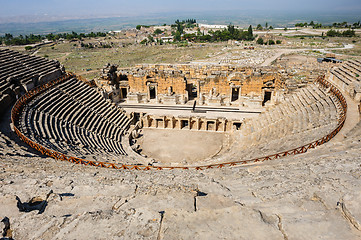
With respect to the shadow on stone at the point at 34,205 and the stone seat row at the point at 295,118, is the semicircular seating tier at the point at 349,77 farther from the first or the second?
the shadow on stone at the point at 34,205

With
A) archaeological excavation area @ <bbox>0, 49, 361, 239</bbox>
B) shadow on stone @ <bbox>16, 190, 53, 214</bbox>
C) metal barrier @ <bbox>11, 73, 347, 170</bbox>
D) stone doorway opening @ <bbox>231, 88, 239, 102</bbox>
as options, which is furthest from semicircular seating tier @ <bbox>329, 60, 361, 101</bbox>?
shadow on stone @ <bbox>16, 190, 53, 214</bbox>

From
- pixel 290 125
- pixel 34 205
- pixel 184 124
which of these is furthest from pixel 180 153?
pixel 34 205

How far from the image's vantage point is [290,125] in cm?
1864

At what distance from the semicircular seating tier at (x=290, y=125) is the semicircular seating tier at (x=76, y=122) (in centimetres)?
1013

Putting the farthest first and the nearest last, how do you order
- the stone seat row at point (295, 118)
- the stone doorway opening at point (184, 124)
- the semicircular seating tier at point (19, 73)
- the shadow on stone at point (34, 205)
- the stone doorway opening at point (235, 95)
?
A: the stone doorway opening at point (235, 95) < the stone doorway opening at point (184, 124) < the semicircular seating tier at point (19, 73) < the stone seat row at point (295, 118) < the shadow on stone at point (34, 205)

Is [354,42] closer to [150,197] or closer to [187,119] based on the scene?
[187,119]

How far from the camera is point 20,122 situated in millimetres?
16109

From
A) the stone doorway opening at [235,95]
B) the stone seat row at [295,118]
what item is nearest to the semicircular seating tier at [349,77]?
the stone seat row at [295,118]

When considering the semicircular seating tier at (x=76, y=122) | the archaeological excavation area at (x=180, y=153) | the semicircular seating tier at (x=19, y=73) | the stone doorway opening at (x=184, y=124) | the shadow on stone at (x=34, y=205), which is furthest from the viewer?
the stone doorway opening at (x=184, y=124)

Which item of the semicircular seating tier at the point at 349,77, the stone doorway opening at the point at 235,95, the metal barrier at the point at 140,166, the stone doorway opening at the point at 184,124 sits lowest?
the stone doorway opening at the point at 184,124

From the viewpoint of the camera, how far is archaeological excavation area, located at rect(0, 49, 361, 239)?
527cm

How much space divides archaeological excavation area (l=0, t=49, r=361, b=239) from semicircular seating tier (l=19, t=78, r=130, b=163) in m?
0.13

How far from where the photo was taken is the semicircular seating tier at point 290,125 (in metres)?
15.4

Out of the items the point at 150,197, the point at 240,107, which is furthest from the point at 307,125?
the point at 150,197
